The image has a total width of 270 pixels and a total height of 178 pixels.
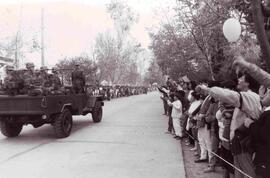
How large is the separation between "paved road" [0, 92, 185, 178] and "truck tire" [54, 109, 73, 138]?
0.79 ft

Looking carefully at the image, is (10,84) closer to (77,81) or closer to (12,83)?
(12,83)

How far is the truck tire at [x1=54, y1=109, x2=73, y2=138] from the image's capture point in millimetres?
10617

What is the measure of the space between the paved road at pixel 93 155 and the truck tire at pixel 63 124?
242mm

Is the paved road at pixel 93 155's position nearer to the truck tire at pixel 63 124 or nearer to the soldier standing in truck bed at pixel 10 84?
the truck tire at pixel 63 124

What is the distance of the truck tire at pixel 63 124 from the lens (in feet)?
34.8

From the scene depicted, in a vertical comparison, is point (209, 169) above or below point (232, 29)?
below

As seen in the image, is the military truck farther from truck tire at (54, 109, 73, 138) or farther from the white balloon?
the white balloon

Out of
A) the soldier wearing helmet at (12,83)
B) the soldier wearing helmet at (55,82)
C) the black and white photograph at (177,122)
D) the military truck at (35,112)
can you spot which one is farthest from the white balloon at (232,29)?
the soldier wearing helmet at (12,83)

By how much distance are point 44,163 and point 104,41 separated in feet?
167

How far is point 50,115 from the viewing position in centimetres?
1044

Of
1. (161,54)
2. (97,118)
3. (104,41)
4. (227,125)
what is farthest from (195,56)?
(104,41)

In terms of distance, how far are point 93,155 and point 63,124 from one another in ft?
9.45

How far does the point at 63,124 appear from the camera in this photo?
10828 mm

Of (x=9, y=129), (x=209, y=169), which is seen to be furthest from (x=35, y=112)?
(x=209, y=169)
